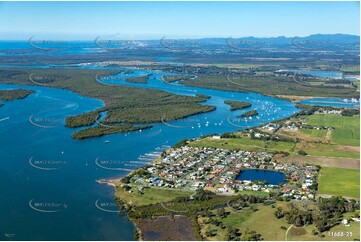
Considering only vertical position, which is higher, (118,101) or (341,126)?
(118,101)

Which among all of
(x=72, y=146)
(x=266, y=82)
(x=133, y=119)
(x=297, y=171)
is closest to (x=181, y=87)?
(x=266, y=82)

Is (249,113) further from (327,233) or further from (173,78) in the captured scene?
(173,78)

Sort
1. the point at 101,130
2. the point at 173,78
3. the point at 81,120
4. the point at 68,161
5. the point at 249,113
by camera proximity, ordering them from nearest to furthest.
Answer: the point at 68,161
the point at 101,130
the point at 81,120
the point at 249,113
the point at 173,78

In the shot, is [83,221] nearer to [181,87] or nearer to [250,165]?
[250,165]

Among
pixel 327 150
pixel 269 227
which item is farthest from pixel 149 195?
pixel 327 150

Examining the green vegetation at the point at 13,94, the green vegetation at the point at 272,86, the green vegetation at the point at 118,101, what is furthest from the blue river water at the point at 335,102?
the green vegetation at the point at 13,94

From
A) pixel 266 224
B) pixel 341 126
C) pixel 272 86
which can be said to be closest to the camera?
pixel 266 224
